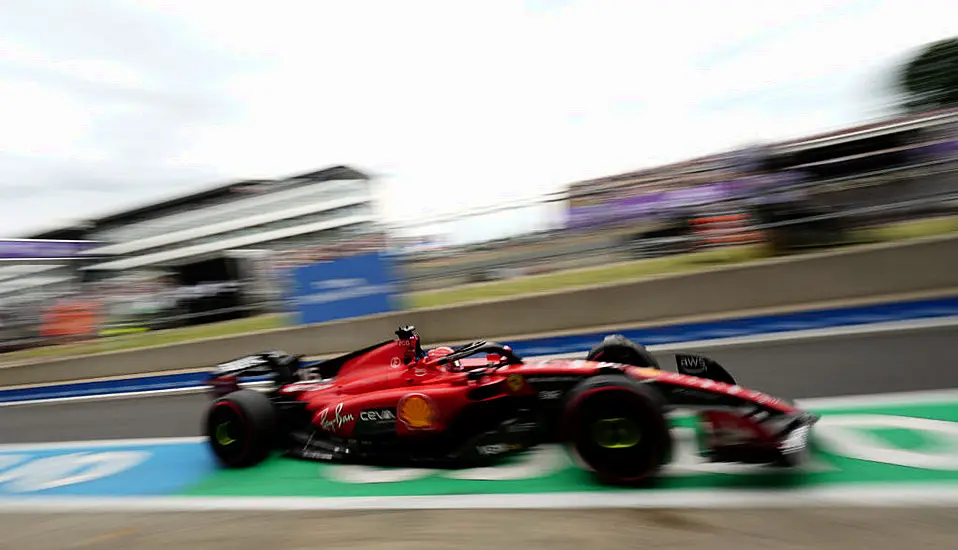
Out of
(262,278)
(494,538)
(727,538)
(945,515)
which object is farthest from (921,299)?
(262,278)

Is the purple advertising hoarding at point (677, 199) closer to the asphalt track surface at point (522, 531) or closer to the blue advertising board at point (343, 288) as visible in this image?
the blue advertising board at point (343, 288)

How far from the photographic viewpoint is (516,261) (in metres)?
8.84

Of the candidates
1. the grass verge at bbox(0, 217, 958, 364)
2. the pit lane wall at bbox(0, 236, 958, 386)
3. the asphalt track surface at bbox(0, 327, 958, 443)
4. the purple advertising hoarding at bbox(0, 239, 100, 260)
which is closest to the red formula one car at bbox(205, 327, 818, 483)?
the asphalt track surface at bbox(0, 327, 958, 443)

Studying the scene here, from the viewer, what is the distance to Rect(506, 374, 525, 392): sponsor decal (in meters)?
3.59

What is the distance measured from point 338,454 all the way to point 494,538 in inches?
63.3

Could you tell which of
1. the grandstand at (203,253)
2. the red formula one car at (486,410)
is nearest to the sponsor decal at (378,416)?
the red formula one car at (486,410)

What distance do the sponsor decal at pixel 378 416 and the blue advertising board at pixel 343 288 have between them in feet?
17.8

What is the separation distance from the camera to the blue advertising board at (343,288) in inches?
369

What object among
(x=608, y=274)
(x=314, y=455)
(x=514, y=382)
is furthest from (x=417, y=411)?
(x=608, y=274)

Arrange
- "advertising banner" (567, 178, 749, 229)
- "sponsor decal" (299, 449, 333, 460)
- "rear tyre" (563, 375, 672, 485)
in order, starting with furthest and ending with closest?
"advertising banner" (567, 178, 749, 229) → "sponsor decal" (299, 449, 333, 460) → "rear tyre" (563, 375, 672, 485)

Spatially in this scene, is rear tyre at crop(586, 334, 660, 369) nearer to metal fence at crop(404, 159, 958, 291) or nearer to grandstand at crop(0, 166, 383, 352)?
metal fence at crop(404, 159, 958, 291)

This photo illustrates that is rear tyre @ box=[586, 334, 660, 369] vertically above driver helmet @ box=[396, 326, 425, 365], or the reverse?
driver helmet @ box=[396, 326, 425, 365]

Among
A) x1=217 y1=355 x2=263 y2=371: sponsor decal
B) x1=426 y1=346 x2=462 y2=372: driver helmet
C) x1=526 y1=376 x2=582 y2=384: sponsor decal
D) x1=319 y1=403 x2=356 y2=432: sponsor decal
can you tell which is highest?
x1=217 y1=355 x2=263 y2=371: sponsor decal

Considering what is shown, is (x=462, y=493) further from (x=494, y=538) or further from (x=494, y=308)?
(x=494, y=308)
